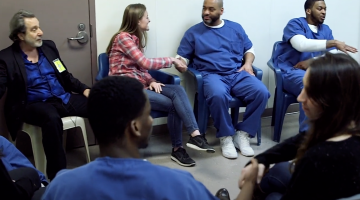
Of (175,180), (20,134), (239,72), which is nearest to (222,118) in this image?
(239,72)

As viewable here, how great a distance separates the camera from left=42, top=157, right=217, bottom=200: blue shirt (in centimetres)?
102

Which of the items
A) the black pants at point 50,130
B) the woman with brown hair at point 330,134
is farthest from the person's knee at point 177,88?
the woman with brown hair at point 330,134

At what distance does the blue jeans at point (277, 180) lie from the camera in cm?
162

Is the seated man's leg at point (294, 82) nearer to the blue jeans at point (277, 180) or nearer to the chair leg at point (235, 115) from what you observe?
the chair leg at point (235, 115)

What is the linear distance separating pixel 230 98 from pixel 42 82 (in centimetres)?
141

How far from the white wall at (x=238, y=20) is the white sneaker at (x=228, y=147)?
0.68m

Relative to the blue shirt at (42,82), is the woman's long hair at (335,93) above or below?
above

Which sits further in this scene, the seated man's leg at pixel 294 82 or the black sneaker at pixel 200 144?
the seated man's leg at pixel 294 82

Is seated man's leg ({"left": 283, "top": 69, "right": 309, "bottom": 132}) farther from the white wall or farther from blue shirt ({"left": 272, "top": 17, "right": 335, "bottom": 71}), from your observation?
the white wall

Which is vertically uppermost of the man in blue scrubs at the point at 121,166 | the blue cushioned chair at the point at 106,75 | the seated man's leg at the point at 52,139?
the man in blue scrubs at the point at 121,166

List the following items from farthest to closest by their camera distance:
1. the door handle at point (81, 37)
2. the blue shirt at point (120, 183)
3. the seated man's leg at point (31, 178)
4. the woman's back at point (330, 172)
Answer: the door handle at point (81, 37)
the seated man's leg at point (31, 178)
the woman's back at point (330, 172)
the blue shirt at point (120, 183)

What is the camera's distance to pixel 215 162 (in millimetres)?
3055

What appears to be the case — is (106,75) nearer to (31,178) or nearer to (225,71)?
(225,71)

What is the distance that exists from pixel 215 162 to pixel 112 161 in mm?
2076
